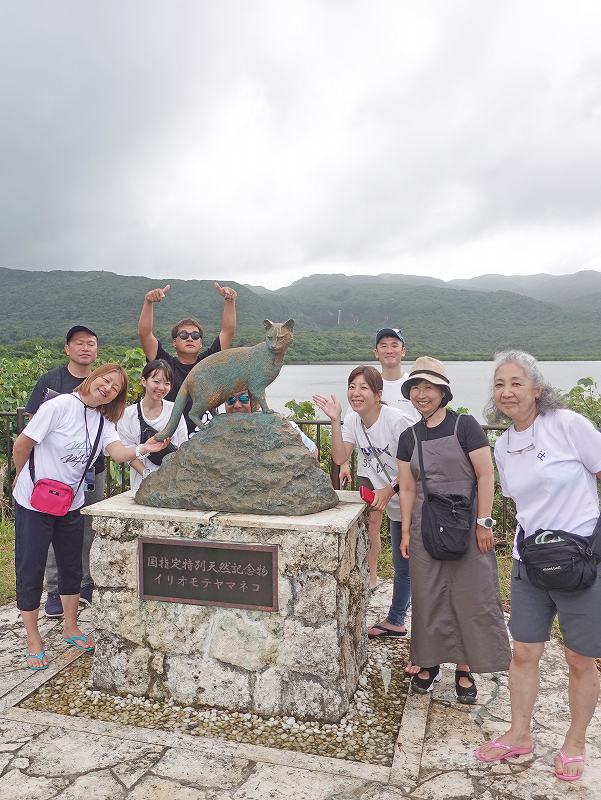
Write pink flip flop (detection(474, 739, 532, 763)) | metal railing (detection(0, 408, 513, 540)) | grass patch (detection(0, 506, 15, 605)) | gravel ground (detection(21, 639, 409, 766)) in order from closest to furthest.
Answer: pink flip flop (detection(474, 739, 532, 763)) < gravel ground (detection(21, 639, 409, 766)) < grass patch (detection(0, 506, 15, 605)) < metal railing (detection(0, 408, 513, 540))

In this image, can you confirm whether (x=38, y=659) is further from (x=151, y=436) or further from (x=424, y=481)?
(x=424, y=481)

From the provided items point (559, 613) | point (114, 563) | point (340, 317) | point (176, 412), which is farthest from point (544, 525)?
point (340, 317)

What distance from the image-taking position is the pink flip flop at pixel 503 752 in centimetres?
262

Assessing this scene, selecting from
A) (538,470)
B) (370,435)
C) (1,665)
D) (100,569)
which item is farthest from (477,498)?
(1,665)

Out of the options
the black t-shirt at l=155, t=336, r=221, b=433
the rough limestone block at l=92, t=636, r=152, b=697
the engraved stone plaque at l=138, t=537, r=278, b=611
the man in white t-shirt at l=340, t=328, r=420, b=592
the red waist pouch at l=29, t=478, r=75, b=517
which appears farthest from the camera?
the black t-shirt at l=155, t=336, r=221, b=433

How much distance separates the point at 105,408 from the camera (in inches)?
140

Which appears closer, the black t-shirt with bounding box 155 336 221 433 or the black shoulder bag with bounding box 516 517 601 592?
the black shoulder bag with bounding box 516 517 601 592

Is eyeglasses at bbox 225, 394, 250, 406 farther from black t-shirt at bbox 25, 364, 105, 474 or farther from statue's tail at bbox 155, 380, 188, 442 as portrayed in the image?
black t-shirt at bbox 25, 364, 105, 474

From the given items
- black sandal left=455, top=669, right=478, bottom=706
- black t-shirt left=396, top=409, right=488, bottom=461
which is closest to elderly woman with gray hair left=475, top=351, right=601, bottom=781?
black t-shirt left=396, top=409, right=488, bottom=461

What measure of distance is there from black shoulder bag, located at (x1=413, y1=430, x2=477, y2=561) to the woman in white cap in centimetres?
1

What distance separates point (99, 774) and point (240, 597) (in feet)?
3.21

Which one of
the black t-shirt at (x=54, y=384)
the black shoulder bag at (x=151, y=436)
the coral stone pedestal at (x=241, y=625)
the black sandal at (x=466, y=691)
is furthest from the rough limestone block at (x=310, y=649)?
the black t-shirt at (x=54, y=384)

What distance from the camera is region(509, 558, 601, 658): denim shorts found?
2348mm

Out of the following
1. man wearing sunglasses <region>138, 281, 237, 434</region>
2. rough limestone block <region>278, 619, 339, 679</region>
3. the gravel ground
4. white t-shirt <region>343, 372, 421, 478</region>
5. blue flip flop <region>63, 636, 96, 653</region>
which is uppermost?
man wearing sunglasses <region>138, 281, 237, 434</region>
